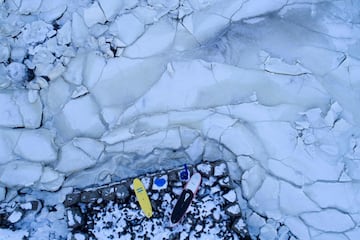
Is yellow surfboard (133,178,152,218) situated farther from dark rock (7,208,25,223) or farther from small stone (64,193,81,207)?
dark rock (7,208,25,223)

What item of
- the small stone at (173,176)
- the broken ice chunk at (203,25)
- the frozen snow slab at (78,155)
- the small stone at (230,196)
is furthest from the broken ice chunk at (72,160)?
the broken ice chunk at (203,25)

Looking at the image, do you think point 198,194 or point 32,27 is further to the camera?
point 32,27

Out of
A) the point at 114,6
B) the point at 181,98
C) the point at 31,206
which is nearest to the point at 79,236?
the point at 31,206

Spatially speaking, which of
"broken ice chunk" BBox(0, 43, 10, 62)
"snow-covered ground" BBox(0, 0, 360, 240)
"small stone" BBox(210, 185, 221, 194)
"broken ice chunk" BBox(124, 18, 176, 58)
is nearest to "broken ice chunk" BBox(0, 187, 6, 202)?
"snow-covered ground" BBox(0, 0, 360, 240)

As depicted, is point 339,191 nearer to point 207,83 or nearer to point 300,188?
point 300,188

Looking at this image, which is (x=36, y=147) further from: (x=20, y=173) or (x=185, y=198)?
(x=185, y=198)

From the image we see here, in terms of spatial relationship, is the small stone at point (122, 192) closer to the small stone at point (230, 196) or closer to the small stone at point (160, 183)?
the small stone at point (160, 183)

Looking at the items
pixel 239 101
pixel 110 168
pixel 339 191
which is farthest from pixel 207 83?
pixel 339 191
